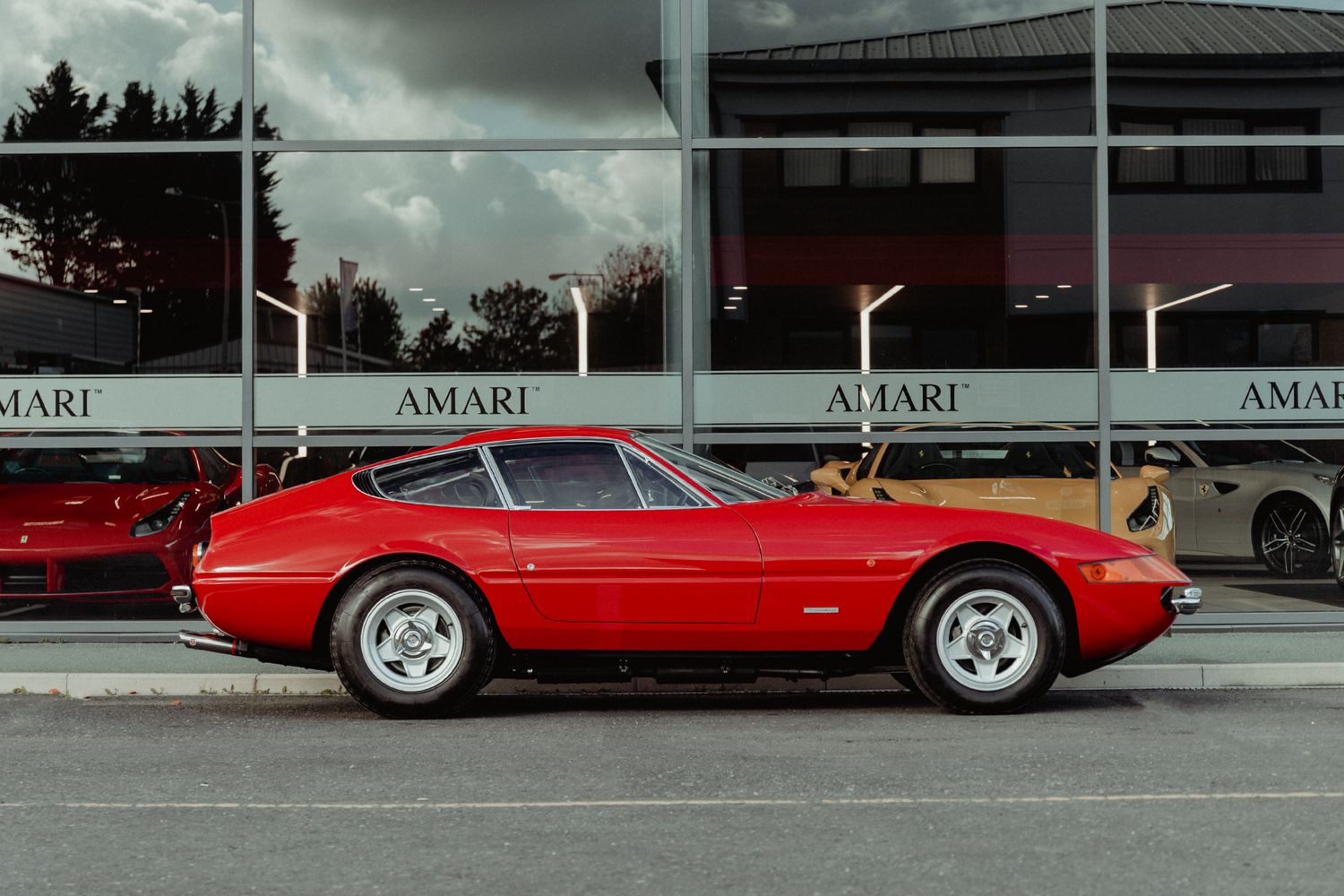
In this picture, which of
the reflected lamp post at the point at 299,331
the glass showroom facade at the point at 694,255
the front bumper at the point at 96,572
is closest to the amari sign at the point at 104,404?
the glass showroom facade at the point at 694,255

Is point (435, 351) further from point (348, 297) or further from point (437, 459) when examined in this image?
point (437, 459)

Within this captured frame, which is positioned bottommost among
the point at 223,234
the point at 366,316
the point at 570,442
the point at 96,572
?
the point at 96,572

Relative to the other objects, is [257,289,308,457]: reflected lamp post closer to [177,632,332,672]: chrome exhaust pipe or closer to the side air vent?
the side air vent

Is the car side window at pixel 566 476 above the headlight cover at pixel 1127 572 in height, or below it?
above

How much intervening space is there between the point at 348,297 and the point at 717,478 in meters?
4.05

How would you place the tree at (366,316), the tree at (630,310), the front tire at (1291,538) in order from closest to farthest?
1. the front tire at (1291,538)
2. the tree at (366,316)
3. the tree at (630,310)

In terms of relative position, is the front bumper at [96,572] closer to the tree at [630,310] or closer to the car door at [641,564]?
the tree at [630,310]

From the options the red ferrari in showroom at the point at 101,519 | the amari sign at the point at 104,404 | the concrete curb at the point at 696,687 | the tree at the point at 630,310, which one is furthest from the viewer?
the tree at the point at 630,310

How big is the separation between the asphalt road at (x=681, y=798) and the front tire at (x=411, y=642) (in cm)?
20

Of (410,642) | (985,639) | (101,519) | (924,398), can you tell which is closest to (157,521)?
(101,519)

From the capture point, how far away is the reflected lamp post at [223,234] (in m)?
10.4

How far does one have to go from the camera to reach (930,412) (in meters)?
10.4

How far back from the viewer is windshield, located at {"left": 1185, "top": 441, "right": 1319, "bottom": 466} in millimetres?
10305

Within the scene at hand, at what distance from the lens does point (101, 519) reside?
1009cm
